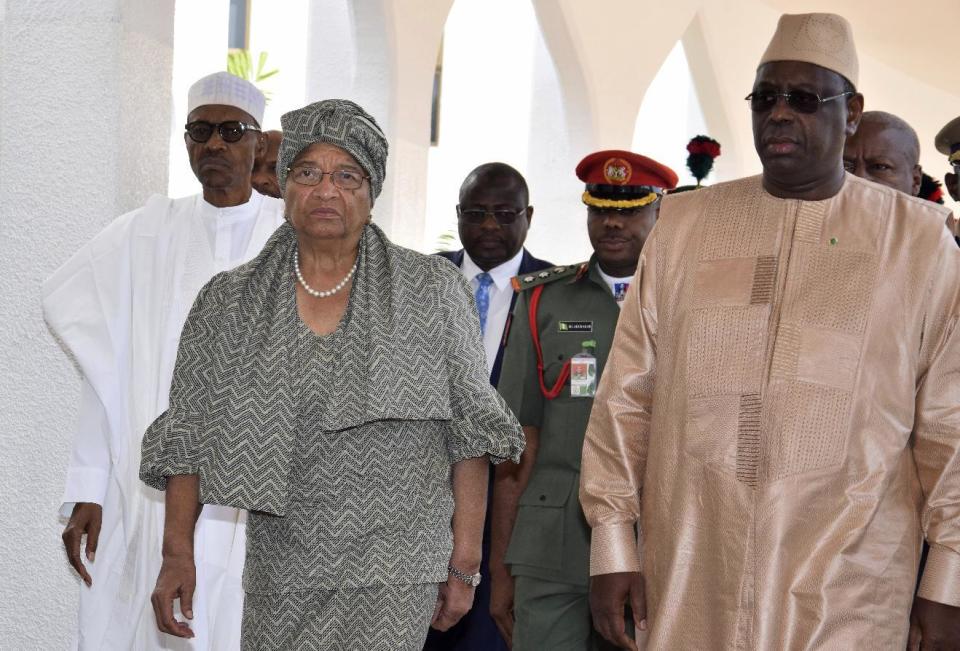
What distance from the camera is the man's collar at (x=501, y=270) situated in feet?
18.7

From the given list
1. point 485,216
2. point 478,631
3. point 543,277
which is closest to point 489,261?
point 485,216

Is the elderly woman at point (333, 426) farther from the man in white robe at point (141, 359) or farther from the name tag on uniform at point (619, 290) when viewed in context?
the name tag on uniform at point (619, 290)

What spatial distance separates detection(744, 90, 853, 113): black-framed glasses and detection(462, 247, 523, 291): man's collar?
2417mm

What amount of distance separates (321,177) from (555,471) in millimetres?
1716

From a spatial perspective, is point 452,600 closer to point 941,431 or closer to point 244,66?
point 941,431

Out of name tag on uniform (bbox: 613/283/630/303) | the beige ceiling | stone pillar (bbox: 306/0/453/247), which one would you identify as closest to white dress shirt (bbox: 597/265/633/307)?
name tag on uniform (bbox: 613/283/630/303)

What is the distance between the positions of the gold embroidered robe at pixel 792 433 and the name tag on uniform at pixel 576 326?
1.49 m

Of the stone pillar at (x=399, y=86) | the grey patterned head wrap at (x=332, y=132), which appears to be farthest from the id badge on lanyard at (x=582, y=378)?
the stone pillar at (x=399, y=86)

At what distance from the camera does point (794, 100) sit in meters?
3.33

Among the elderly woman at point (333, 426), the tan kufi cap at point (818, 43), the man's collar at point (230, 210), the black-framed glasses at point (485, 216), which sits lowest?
the elderly woman at point (333, 426)

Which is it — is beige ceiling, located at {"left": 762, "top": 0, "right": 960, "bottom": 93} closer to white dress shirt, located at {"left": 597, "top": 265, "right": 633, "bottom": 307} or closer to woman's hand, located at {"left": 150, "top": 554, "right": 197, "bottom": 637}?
white dress shirt, located at {"left": 597, "top": 265, "right": 633, "bottom": 307}

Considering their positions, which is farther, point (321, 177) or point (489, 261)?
point (489, 261)

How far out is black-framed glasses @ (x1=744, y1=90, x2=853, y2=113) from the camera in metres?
3.32

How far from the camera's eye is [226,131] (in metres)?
5.04
